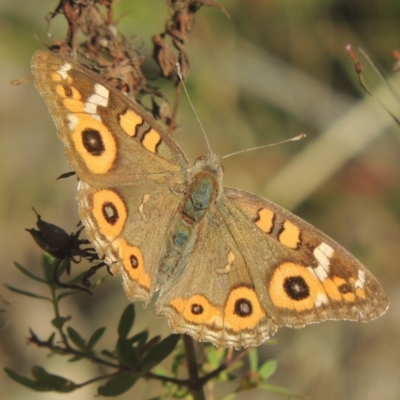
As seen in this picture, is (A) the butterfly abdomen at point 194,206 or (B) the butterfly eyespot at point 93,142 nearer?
(B) the butterfly eyespot at point 93,142

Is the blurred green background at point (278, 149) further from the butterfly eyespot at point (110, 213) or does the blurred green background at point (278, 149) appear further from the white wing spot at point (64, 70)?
the white wing spot at point (64, 70)

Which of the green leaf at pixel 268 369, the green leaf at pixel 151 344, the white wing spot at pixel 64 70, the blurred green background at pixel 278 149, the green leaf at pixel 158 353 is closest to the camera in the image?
the white wing spot at pixel 64 70

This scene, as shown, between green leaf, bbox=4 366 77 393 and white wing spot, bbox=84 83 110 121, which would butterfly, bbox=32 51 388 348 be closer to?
white wing spot, bbox=84 83 110 121

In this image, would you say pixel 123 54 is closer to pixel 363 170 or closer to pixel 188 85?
pixel 188 85

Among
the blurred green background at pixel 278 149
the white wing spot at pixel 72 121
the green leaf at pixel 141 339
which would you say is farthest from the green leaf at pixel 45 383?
the blurred green background at pixel 278 149

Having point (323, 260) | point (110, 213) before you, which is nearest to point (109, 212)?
point (110, 213)

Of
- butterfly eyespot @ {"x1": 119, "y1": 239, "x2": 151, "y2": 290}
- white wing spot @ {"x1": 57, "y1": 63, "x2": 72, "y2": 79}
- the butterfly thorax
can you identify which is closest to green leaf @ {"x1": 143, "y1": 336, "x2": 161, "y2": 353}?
butterfly eyespot @ {"x1": 119, "y1": 239, "x2": 151, "y2": 290}

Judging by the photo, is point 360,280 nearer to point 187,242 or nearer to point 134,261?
point 187,242

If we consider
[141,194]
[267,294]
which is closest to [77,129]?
[141,194]
